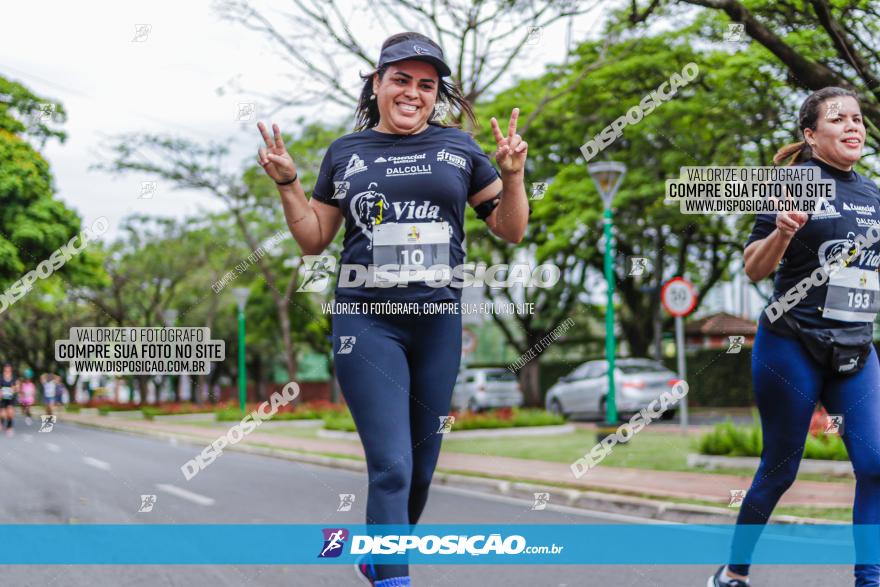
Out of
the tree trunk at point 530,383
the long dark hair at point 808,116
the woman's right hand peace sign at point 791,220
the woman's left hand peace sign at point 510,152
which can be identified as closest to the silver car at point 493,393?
the tree trunk at point 530,383

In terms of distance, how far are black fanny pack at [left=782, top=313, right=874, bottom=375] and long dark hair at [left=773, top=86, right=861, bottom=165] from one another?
0.70 m

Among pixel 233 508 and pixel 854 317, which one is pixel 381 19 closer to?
pixel 233 508

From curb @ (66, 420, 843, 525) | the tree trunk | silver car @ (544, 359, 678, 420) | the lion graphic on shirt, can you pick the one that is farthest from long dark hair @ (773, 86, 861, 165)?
the tree trunk

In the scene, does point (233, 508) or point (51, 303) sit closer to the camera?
point (233, 508)

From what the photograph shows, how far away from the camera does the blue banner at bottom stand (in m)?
4.89

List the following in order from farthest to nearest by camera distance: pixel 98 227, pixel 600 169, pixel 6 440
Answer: pixel 6 440, pixel 600 169, pixel 98 227

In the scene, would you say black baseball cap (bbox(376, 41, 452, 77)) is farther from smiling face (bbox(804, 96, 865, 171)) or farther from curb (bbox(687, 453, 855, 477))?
curb (bbox(687, 453, 855, 477))

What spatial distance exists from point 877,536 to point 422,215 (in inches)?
74.2

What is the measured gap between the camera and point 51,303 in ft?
74.0

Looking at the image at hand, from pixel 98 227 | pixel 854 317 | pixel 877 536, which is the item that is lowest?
pixel 877 536

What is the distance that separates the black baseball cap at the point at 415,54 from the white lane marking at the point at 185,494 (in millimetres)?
5409

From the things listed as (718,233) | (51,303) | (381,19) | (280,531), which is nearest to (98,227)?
(280,531)

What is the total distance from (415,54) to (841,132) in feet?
5.46

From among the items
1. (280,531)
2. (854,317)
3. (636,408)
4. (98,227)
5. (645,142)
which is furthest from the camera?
(645,142)
